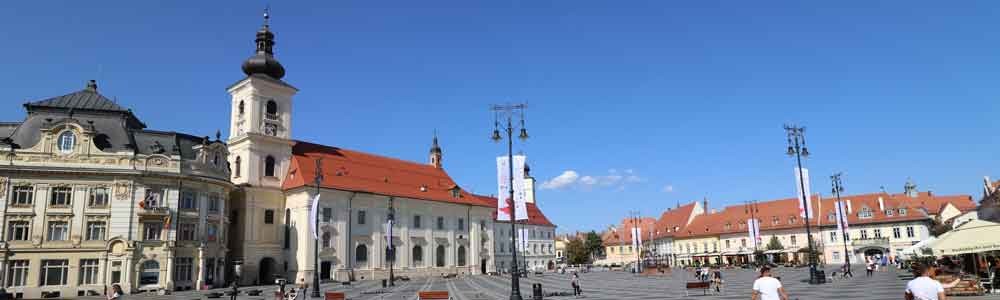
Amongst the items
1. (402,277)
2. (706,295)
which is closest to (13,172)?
(402,277)

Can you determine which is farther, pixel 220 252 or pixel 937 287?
pixel 220 252

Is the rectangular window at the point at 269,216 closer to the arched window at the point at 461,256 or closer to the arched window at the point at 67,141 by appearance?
the arched window at the point at 67,141

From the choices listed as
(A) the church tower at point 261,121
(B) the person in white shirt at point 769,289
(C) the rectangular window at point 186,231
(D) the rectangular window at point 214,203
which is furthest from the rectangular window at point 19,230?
(B) the person in white shirt at point 769,289

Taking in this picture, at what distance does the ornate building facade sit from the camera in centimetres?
3950

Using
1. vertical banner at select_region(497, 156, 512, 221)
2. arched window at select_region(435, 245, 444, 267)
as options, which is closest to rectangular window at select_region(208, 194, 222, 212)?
arched window at select_region(435, 245, 444, 267)

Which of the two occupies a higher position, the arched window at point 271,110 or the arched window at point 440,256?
the arched window at point 271,110

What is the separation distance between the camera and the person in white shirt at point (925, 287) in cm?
922

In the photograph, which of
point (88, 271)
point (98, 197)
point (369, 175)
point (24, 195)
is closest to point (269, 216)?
point (369, 175)

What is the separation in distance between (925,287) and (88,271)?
4544 centimetres

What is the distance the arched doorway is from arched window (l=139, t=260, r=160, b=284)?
11.9 m

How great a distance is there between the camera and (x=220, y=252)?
47.7 m

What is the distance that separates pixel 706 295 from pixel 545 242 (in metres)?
77.4

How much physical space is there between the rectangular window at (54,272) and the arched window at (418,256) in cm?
3123

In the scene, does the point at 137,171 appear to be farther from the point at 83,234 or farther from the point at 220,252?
the point at 220,252
